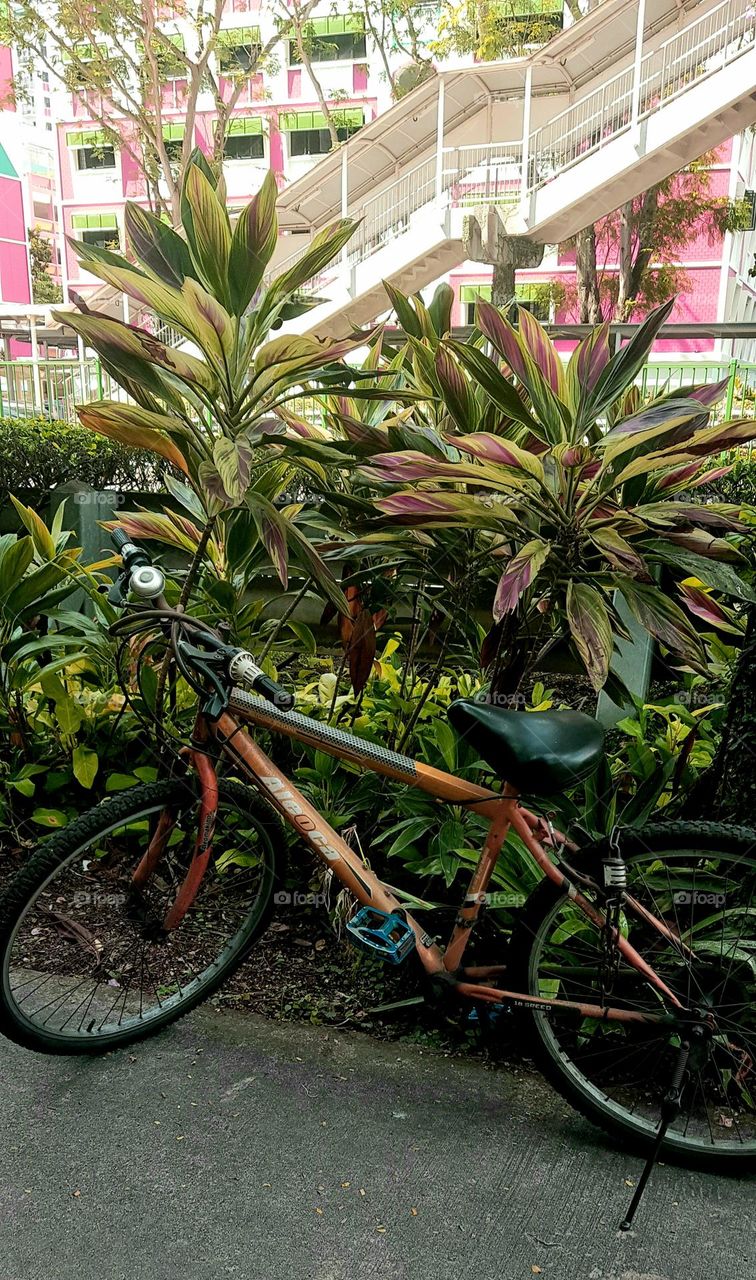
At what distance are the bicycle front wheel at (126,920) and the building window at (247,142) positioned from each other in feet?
89.3

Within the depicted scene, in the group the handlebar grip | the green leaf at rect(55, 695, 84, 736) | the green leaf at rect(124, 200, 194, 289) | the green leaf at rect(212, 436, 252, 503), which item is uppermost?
the green leaf at rect(124, 200, 194, 289)

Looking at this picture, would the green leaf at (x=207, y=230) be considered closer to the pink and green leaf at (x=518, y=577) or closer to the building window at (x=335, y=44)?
the pink and green leaf at (x=518, y=577)

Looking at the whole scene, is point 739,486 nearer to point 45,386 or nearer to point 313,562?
point 313,562

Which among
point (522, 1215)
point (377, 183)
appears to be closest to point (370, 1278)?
point (522, 1215)

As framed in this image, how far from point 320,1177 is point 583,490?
1.59 meters

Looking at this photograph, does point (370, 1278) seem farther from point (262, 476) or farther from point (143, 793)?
point (262, 476)

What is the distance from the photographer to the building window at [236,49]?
16016mm

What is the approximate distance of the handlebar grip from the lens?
5.77ft

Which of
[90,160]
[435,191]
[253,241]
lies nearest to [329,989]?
[253,241]

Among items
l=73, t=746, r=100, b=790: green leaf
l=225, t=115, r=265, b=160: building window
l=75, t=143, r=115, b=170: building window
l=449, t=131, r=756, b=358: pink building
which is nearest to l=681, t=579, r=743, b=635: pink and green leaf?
l=73, t=746, r=100, b=790: green leaf

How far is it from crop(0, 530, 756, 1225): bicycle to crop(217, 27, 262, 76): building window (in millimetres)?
16980

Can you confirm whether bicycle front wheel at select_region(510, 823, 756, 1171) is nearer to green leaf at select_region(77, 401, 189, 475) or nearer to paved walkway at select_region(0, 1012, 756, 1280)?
paved walkway at select_region(0, 1012, 756, 1280)

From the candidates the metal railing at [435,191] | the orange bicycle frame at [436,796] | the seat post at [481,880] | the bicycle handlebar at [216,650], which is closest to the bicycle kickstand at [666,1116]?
the orange bicycle frame at [436,796]

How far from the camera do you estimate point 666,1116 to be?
1833mm
